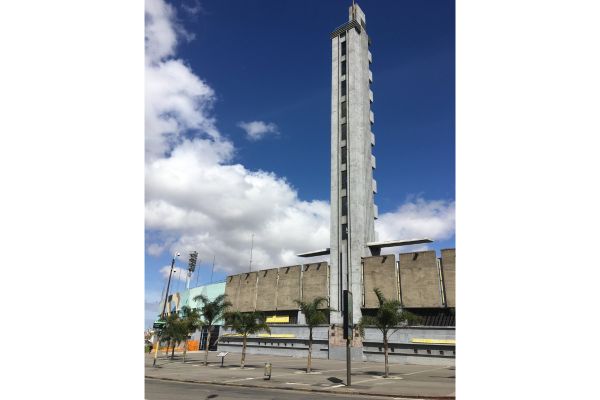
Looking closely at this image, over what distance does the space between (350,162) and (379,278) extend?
16489mm

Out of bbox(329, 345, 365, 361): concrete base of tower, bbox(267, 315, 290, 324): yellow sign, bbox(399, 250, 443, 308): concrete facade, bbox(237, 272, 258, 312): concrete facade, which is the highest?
bbox(399, 250, 443, 308): concrete facade

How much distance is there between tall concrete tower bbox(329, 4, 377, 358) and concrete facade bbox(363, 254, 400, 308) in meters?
1.04

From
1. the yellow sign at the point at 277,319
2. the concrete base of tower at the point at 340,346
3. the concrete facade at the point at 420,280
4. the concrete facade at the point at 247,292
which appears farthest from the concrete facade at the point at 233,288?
the concrete facade at the point at 420,280

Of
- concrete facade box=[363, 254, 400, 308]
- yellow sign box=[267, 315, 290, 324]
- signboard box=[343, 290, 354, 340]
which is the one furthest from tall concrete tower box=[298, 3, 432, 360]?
signboard box=[343, 290, 354, 340]

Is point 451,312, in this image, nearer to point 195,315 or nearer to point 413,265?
point 413,265

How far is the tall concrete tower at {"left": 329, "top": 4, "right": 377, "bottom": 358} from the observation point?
54938 millimetres

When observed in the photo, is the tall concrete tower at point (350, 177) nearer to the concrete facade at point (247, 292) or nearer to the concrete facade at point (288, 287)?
the concrete facade at point (288, 287)

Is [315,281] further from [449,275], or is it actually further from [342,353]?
[449,275]

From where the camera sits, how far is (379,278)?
2098 inches

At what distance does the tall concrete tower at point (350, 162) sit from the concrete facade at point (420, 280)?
19.0ft

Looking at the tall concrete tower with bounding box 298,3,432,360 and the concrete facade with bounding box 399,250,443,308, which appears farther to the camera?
the tall concrete tower with bounding box 298,3,432,360

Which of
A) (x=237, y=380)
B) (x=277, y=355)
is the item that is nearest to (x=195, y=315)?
(x=277, y=355)

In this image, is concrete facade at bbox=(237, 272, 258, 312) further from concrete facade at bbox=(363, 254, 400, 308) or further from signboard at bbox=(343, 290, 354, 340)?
signboard at bbox=(343, 290, 354, 340)
